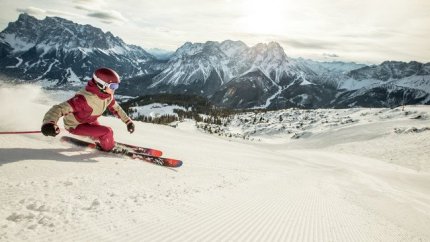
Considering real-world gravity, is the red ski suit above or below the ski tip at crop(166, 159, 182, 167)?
above

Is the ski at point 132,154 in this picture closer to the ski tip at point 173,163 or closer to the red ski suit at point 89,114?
the ski tip at point 173,163

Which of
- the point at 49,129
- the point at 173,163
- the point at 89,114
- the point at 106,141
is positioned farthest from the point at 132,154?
the point at 49,129

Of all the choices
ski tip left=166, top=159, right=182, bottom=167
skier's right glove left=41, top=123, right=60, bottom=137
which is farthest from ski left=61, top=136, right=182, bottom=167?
Answer: skier's right glove left=41, top=123, right=60, bottom=137

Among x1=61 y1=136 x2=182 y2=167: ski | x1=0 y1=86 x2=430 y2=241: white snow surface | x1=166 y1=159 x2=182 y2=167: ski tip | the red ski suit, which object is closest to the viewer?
x1=0 y1=86 x2=430 y2=241: white snow surface

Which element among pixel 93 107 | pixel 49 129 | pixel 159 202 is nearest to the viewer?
pixel 159 202

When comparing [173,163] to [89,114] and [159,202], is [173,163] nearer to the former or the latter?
[89,114]

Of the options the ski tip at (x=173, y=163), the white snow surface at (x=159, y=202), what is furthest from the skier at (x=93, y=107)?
the ski tip at (x=173, y=163)

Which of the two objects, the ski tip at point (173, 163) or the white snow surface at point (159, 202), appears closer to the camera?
the white snow surface at point (159, 202)

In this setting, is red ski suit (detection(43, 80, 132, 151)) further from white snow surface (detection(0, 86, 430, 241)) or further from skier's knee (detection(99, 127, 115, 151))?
white snow surface (detection(0, 86, 430, 241))

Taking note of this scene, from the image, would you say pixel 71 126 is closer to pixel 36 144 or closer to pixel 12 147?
pixel 36 144

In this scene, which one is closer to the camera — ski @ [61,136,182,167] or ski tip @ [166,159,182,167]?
ski @ [61,136,182,167]

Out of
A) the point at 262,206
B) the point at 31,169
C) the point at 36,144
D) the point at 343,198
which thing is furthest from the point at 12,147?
the point at 343,198

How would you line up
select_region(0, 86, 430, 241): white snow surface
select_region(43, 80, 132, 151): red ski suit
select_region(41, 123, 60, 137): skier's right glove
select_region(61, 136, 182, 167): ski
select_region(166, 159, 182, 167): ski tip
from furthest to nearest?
select_region(166, 159, 182, 167): ski tip → select_region(61, 136, 182, 167): ski → select_region(43, 80, 132, 151): red ski suit → select_region(41, 123, 60, 137): skier's right glove → select_region(0, 86, 430, 241): white snow surface

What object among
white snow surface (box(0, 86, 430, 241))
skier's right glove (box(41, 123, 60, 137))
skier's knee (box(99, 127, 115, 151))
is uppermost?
skier's right glove (box(41, 123, 60, 137))
